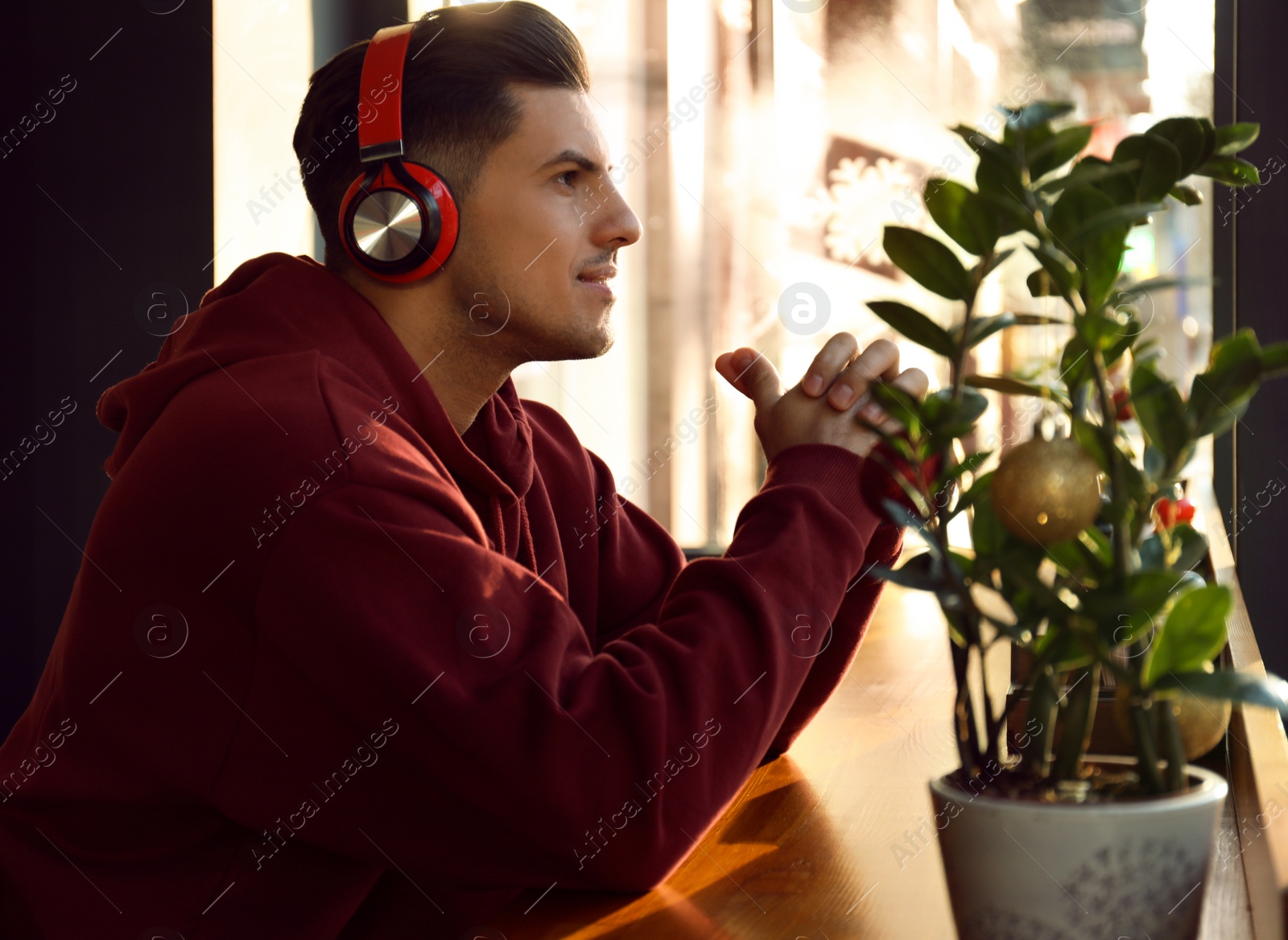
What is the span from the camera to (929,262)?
1.78ft

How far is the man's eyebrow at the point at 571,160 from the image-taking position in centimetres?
106

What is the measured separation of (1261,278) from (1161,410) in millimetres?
1594

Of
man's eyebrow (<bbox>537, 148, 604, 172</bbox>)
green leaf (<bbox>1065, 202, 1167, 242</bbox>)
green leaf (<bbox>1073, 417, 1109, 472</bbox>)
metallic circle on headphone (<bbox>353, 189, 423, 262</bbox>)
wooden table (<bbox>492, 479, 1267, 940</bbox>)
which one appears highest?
man's eyebrow (<bbox>537, 148, 604, 172</bbox>)

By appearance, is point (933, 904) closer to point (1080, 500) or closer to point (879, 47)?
point (1080, 500)

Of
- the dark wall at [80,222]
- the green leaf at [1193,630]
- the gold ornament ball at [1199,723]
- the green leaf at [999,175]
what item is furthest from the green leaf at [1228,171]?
the dark wall at [80,222]

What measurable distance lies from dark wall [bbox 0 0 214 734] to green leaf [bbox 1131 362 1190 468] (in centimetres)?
168

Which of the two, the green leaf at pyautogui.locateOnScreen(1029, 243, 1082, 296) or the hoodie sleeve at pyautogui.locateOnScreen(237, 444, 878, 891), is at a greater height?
the green leaf at pyautogui.locateOnScreen(1029, 243, 1082, 296)

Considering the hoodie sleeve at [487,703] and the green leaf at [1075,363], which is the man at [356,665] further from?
the green leaf at [1075,363]

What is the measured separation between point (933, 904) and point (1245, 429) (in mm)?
1515

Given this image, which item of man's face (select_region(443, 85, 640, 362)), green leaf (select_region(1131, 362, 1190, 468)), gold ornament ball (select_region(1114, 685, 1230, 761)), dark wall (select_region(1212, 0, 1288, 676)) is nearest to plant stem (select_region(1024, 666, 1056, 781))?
green leaf (select_region(1131, 362, 1190, 468))

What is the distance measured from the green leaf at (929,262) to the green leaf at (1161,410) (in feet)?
0.28

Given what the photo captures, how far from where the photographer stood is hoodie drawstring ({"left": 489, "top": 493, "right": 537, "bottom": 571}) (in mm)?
999

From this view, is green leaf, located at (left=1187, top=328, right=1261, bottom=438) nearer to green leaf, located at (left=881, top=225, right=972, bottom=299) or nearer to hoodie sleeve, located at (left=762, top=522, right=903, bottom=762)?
green leaf, located at (left=881, top=225, right=972, bottom=299)

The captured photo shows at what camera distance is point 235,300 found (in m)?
0.87
